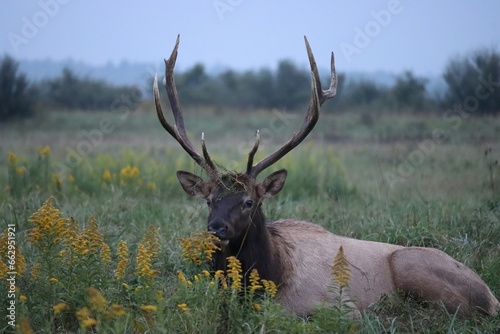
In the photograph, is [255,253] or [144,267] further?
[255,253]

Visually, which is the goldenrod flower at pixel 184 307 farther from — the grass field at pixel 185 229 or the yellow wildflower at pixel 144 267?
the yellow wildflower at pixel 144 267

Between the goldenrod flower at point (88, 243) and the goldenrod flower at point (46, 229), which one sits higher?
the goldenrod flower at point (46, 229)

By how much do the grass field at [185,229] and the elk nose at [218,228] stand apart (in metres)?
0.15

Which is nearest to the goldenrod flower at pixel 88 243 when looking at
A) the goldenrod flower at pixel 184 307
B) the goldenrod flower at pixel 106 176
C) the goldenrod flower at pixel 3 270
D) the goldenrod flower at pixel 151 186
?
the goldenrod flower at pixel 3 270

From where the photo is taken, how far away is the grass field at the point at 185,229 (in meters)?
4.94

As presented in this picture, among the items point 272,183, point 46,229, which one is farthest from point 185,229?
point 46,229

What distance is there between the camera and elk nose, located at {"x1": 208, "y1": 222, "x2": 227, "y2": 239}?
553 cm

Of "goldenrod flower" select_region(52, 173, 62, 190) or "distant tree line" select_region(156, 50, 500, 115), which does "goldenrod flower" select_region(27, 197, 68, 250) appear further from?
"distant tree line" select_region(156, 50, 500, 115)

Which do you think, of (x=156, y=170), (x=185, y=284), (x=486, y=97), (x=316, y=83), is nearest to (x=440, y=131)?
(x=486, y=97)

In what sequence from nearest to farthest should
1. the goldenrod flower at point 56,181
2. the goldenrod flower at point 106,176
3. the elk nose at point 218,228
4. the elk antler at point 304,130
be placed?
the elk nose at point 218,228 < the elk antler at point 304,130 < the goldenrod flower at point 56,181 < the goldenrod flower at point 106,176

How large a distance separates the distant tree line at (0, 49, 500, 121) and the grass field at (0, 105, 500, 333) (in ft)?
9.88

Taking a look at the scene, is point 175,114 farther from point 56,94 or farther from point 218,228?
point 56,94

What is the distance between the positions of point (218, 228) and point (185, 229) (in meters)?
2.05

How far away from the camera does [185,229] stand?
7531 mm
